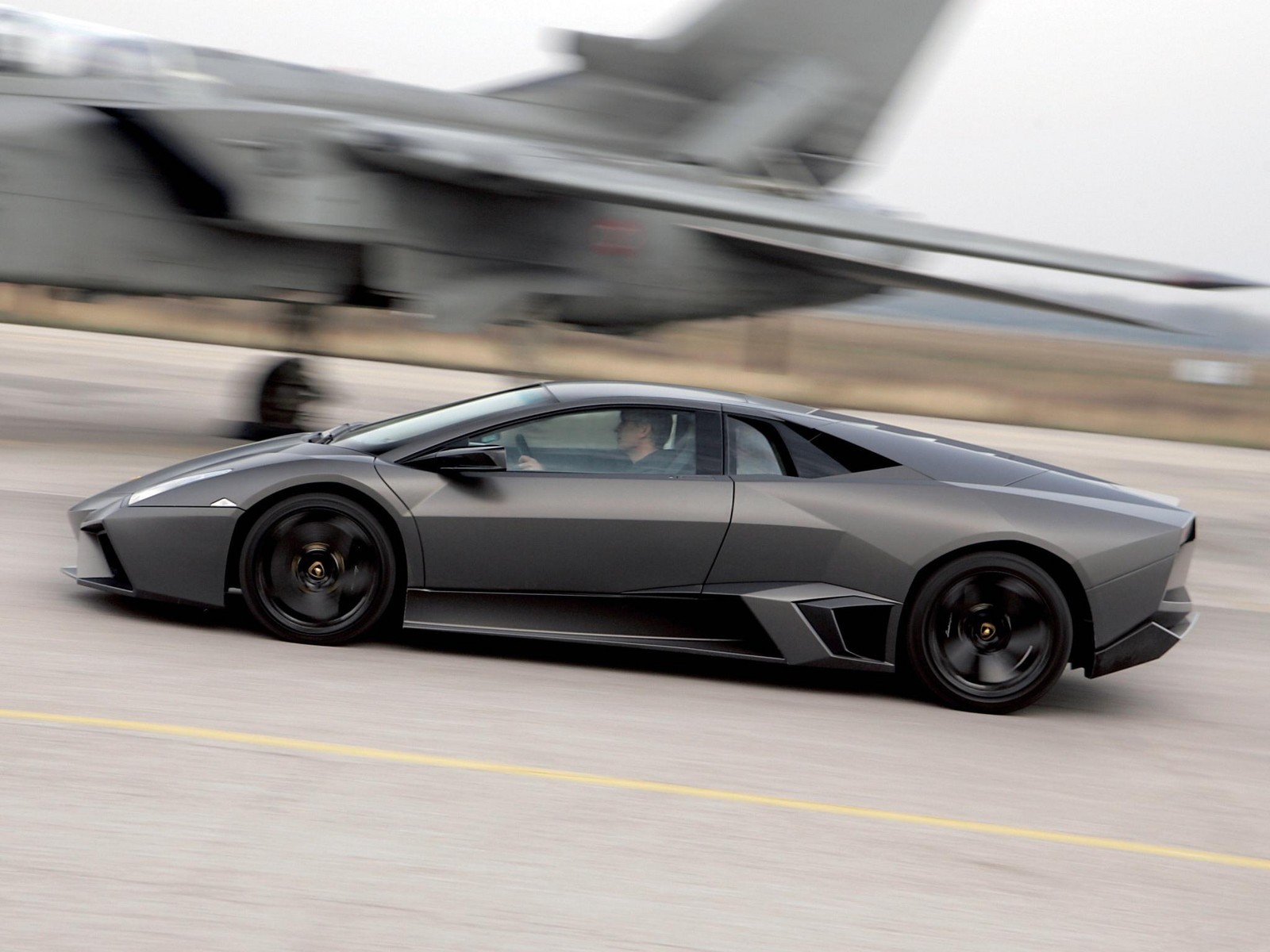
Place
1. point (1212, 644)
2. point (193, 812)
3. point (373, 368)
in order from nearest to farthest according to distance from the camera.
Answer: point (193, 812) < point (1212, 644) < point (373, 368)

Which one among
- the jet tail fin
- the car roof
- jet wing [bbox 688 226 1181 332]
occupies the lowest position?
the car roof

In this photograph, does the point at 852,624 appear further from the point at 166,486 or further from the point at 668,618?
the point at 166,486


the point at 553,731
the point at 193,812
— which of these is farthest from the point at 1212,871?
the point at 193,812

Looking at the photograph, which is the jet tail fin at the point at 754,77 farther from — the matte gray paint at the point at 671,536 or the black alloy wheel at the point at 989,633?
the black alloy wheel at the point at 989,633

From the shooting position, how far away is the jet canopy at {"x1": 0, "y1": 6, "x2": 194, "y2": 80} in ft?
36.7

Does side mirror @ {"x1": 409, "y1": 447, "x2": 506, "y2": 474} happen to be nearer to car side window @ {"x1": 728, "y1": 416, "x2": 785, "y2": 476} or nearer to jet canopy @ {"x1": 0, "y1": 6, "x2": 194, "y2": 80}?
car side window @ {"x1": 728, "y1": 416, "x2": 785, "y2": 476}

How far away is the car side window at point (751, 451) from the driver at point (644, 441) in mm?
260

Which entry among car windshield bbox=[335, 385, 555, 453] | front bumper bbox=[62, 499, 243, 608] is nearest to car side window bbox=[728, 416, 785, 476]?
car windshield bbox=[335, 385, 555, 453]

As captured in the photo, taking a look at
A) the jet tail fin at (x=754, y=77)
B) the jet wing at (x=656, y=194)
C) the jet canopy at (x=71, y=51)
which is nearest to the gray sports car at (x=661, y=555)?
the jet wing at (x=656, y=194)

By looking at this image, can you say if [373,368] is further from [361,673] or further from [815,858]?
[815,858]

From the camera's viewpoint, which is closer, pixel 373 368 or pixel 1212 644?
pixel 1212 644

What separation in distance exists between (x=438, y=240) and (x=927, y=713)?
7.99 metres

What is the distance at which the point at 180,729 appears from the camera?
179 inches

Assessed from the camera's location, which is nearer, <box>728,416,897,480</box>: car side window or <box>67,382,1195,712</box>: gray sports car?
<box>67,382,1195,712</box>: gray sports car
